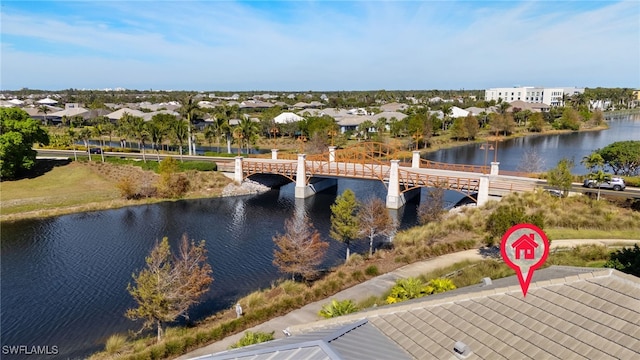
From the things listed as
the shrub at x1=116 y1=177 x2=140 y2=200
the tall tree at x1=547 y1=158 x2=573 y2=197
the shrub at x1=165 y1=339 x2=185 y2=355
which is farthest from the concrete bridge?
the shrub at x1=165 y1=339 x2=185 y2=355

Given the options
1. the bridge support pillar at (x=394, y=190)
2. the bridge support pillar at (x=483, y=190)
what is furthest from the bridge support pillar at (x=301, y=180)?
the bridge support pillar at (x=483, y=190)

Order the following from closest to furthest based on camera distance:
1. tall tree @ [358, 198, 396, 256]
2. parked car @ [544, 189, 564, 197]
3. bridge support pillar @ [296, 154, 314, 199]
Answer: tall tree @ [358, 198, 396, 256]
parked car @ [544, 189, 564, 197]
bridge support pillar @ [296, 154, 314, 199]

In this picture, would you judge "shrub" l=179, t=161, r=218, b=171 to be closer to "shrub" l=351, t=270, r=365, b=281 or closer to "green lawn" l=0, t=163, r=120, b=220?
"green lawn" l=0, t=163, r=120, b=220

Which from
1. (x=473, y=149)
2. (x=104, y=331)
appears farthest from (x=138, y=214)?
(x=473, y=149)

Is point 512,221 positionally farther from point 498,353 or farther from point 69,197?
point 69,197

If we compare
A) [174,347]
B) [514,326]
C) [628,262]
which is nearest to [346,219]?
[174,347]
